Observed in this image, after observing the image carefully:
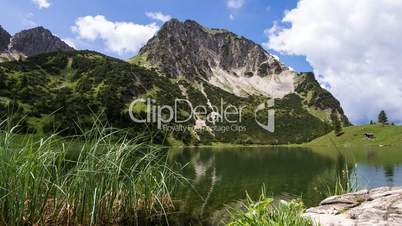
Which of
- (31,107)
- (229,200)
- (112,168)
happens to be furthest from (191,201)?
(31,107)

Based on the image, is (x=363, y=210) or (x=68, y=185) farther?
(x=68, y=185)

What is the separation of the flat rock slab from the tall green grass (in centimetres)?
598

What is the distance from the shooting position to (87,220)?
1548 centimetres

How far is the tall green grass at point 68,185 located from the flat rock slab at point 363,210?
5979 millimetres

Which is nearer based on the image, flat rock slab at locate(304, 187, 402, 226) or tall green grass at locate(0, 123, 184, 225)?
flat rock slab at locate(304, 187, 402, 226)

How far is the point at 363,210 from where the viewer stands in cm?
1129

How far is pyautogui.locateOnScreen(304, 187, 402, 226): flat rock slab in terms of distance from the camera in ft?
35.0

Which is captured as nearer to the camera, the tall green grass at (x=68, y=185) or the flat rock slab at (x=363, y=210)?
the flat rock slab at (x=363, y=210)

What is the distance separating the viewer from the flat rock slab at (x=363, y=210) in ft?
35.0

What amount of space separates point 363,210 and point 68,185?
10671 mm

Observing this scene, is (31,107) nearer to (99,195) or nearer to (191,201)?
(191,201)

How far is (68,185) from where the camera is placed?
1641 cm

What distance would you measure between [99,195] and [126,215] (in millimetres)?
2862

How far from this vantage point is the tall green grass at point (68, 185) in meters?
12.9
